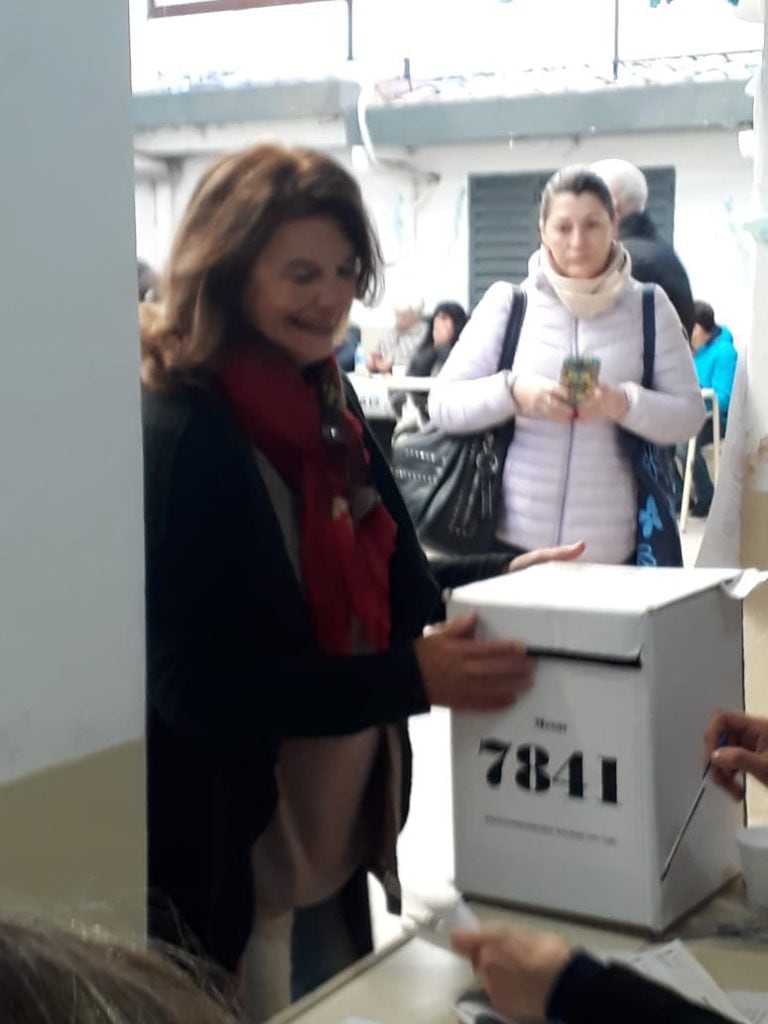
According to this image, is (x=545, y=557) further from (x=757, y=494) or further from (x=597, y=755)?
(x=757, y=494)

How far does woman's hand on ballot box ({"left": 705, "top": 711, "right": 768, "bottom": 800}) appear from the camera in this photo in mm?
1374

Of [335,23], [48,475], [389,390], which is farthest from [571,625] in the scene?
[335,23]

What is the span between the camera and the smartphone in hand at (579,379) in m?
2.28

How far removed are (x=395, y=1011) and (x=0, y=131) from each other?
32.1 inches

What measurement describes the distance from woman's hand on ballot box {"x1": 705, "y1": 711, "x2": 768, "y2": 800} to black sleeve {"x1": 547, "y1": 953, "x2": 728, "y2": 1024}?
35 centimetres

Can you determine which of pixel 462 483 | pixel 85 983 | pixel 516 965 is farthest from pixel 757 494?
pixel 85 983

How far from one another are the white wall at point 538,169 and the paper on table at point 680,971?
7257mm

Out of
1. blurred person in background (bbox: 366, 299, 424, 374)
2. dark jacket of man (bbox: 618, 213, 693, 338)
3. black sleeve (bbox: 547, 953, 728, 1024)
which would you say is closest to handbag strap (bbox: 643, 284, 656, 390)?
A: dark jacket of man (bbox: 618, 213, 693, 338)

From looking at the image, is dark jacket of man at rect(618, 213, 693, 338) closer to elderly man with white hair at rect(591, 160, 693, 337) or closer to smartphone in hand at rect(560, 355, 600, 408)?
elderly man with white hair at rect(591, 160, 693, 337)

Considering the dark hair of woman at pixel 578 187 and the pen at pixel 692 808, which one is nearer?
the pen at pixel 692 808

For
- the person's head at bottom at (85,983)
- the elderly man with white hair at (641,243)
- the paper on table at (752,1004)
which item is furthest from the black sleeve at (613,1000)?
the elderly man with white hair at (641,243)

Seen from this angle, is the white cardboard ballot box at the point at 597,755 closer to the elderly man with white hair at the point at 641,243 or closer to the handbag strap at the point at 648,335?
the handbag strap at the point at 648,335

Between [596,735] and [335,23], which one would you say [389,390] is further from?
[596,735]

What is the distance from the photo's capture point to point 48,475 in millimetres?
1173
